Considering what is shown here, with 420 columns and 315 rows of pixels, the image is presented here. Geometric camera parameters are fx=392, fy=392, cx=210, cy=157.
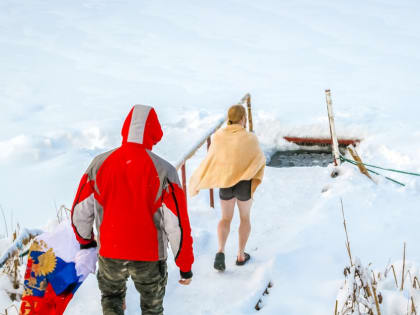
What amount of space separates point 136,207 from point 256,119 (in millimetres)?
7820

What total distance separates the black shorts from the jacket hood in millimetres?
1338

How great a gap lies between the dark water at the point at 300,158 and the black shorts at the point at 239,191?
411 centimetres

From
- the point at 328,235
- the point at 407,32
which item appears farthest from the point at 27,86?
the point at 407,32

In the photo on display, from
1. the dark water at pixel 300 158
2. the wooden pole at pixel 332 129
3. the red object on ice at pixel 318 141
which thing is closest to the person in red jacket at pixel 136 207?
the wooden pole at pixel 332 129

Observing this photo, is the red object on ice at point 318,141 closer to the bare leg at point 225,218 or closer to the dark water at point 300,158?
the dark water at point 300,158

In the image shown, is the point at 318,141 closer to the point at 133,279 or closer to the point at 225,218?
the point at 225,218

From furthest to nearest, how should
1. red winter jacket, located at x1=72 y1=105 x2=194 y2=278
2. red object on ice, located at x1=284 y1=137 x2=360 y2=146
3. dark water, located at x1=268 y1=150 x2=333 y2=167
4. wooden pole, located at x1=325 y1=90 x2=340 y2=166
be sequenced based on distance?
1. red object on ice, located at x1=284 y1=137 x2=360 y2=146
2. dark water, located at x1=268 y1=150 x2=333 y2=167
3. wooden pole, located at x1=325 y1=90 x2=340 y2=166
4. red winter jacket, located at x1=72 y1=105 x2=194 y2=278

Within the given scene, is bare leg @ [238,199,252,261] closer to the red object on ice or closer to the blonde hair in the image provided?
the blonde hair

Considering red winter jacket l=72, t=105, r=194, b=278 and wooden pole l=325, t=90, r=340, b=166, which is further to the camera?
wooden pole l=325, t=90, r=340, b=166

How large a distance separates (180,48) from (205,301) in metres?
24.9

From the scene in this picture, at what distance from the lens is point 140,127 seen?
207 centimetres

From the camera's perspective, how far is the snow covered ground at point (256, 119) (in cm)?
348

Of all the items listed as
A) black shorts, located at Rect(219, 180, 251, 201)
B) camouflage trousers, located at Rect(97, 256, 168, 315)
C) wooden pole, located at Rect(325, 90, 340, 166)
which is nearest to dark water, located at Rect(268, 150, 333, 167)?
wooden pole, located at Rect(325, 90, 340, 166)

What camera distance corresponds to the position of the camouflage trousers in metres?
2.13
